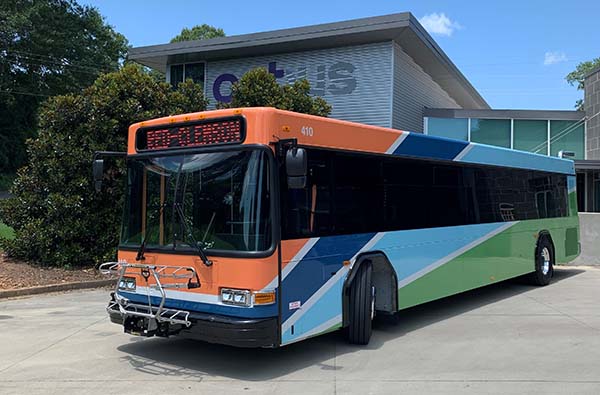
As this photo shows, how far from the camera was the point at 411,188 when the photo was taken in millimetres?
8203

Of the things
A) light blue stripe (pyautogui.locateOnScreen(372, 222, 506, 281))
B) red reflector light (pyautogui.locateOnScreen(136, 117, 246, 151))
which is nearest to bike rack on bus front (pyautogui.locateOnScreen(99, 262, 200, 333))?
red reflector light (pyautogui.locateOnScreen(136, 117, 246, 151))

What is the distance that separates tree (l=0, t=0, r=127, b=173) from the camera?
1591 inches

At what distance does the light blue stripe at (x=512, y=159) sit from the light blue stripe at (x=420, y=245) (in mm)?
1245

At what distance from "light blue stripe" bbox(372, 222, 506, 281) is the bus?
3cm

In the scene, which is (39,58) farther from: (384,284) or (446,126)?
(384,284)

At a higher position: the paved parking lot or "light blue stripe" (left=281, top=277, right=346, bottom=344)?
"light blue stripe" (left=281, top=277, right=346, bottom=344)

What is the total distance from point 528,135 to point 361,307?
63.4ft

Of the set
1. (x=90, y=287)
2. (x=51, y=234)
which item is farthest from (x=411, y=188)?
(x=51, y=234)

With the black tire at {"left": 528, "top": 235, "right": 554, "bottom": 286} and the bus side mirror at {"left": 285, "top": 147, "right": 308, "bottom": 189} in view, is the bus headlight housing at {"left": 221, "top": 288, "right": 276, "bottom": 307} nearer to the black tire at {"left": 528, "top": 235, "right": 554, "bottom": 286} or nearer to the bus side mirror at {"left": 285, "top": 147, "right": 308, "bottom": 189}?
the bus side mirror at {"left": 285, "top": 147, "right": 308, "bottom": 189}

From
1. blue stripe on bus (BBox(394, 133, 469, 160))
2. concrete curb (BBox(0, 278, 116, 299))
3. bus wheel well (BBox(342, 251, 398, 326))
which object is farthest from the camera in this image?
concrete curb (BBox(0, 278, 116, 299))

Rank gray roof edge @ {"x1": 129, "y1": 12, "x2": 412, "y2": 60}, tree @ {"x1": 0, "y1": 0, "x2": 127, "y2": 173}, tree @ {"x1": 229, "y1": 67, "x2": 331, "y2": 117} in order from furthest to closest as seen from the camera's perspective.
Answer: tree @ {"x1": 0, "y1": 0, "x2": 127, "y2": 173} → gray roof edge @ {"x1": 129, "y1": 12, "x2": 412, "y2": 60} → tree @ {"x1": 229, "y1": 67, "x2": 331, "y2": 117}

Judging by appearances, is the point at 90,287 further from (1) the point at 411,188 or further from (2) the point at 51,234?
(1) the point at 411,188

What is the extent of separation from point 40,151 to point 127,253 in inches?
291

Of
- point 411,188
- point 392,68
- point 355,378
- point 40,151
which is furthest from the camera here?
point 392,68
